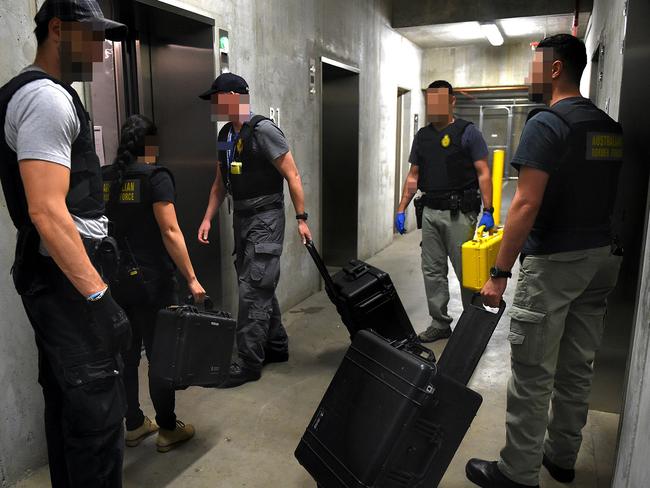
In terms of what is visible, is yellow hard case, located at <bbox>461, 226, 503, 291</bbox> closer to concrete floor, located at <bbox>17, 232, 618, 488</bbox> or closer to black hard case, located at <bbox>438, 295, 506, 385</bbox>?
concrete floor, located at <bbox>17, 232, 618, 488</bbox>

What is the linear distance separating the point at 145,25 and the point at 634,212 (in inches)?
114

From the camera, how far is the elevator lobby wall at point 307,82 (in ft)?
11.6

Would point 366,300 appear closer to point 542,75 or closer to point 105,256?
point 542,75

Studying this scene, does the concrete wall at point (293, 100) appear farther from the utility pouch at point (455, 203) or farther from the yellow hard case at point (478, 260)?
the yellow hard case at point (478, 260)

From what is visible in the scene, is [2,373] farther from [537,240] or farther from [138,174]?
[537,240]

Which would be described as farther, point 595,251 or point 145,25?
point 145,25

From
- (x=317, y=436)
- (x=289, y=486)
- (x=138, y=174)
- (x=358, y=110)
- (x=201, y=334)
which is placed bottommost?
(x=289, y=486)

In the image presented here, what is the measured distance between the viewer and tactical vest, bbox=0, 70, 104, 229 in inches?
55.9

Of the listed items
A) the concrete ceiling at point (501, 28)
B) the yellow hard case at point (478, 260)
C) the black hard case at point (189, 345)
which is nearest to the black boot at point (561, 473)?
the yellow hard case at point (478, 260)

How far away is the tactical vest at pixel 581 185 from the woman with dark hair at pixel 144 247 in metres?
1.48

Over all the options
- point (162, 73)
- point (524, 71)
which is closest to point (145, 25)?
point (162, 73)

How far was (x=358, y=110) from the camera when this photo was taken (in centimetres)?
552

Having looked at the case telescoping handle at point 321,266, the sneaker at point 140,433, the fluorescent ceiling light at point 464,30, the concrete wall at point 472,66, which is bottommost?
the sneaker at point 140,433

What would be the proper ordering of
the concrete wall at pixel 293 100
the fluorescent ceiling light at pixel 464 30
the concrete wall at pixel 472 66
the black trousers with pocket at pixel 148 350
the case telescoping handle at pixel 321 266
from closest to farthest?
the concrete wall at pixel 293 100
the black trousers with pocket at pixel 148 350
the case telescoping handle at pixel 321 266
the fluorescent ceiling light at pixel 464 30
the concrete wall at pixel 472 66
